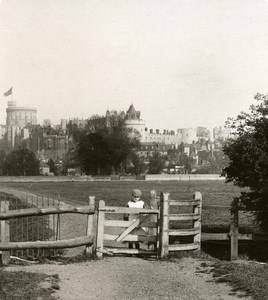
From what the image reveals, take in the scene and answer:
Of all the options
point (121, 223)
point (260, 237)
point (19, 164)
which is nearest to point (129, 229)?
point (121, 223)

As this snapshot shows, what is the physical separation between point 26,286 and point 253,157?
6.08 metres

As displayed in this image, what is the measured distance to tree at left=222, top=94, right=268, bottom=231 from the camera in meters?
12.3

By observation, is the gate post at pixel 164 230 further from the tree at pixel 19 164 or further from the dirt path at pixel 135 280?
the tree at pixel 19 164

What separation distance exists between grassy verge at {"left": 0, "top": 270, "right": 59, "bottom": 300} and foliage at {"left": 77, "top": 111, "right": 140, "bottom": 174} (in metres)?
95.3

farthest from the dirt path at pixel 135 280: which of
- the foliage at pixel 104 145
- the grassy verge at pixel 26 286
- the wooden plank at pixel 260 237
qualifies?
the foliage at pixel 104 145

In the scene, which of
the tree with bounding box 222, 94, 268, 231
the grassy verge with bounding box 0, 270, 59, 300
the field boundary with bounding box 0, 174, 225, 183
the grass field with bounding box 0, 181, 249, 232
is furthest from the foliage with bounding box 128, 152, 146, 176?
the grassy verge with bounding box 0, 270, 59, 300

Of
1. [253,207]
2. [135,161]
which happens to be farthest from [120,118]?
[253,207]

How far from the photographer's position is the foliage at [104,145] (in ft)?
345

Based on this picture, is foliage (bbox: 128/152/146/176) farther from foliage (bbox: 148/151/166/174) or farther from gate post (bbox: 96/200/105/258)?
gate post (bbox: 96/200/105/258)

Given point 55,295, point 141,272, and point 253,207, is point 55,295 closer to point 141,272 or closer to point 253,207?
point 141,272

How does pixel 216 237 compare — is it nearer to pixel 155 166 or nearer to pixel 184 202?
pixel 184 202

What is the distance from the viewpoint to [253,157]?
12430 millimetres

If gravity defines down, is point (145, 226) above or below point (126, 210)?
below

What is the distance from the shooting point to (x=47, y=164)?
144375 mm
